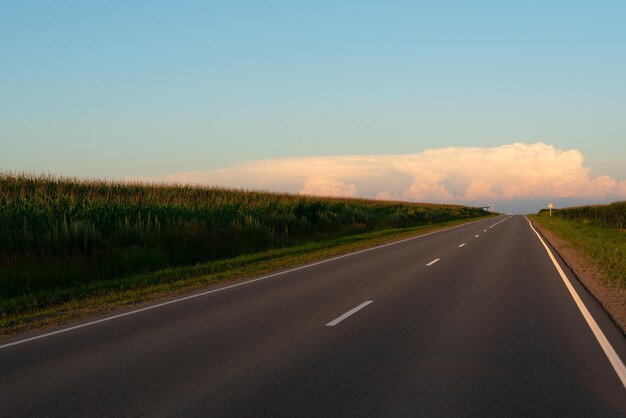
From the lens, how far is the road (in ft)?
16.2

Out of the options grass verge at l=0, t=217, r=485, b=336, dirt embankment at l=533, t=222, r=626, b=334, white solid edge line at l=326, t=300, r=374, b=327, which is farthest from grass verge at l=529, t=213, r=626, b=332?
grass verge at l=0, t=217, r=485, b=336

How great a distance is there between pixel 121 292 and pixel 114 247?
4.69m

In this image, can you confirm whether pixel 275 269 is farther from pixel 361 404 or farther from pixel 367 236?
pixel 367 236

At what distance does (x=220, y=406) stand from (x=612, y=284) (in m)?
10.8

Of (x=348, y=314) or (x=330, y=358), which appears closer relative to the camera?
(x=330, y=358)

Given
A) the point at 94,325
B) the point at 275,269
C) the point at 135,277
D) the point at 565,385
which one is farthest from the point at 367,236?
the point at 565,385

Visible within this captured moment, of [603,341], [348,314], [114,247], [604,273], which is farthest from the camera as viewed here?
[114,247]

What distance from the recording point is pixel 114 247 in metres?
16.6

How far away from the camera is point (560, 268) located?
1598 cm

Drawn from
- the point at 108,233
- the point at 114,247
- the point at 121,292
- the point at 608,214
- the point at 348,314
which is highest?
the point at 608,214

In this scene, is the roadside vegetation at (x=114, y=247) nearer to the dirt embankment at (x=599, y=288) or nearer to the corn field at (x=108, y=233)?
the corn field at (x=108, y=233)

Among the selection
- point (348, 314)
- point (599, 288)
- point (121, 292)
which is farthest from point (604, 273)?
point (121, 292)

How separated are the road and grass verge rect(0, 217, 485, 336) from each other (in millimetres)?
1006

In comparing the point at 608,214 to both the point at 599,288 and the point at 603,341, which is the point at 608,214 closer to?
the point at 599,288
